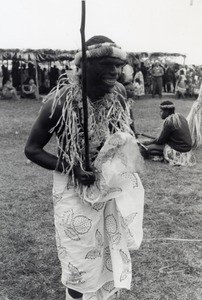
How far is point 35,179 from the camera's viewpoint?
6512 mm

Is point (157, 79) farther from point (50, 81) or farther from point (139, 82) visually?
point (50, 81)

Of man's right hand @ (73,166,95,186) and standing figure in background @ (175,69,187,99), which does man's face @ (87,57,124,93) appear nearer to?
man's right hand @ (73,166,95,186)

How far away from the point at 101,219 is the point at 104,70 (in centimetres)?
90

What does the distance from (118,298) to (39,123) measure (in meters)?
1.51

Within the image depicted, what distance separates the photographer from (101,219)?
271cm

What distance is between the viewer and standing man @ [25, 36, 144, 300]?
2.47m

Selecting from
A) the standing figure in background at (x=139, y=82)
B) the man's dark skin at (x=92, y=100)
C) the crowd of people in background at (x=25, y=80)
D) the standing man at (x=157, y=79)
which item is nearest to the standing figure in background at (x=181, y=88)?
the standing man at (x=157, y=79)

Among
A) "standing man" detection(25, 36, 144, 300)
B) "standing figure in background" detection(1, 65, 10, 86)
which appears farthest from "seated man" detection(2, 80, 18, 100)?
"standing man" detection(25, 36, 144, 300)

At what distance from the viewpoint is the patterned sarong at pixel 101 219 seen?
252 cm

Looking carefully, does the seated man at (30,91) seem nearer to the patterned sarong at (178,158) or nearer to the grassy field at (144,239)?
the grassy field at (144,239)

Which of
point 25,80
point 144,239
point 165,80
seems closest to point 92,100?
point 144,239

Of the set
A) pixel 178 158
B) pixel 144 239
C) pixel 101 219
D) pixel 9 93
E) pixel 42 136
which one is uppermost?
pixel 42 136

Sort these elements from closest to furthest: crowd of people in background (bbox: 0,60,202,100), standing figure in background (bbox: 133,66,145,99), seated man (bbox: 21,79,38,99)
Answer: seated man (bbox: 21,79,38,99) < crowd of people in background (bbox: 0,60,202,100) < standing figure in background (bbox: 133,66,145,99)

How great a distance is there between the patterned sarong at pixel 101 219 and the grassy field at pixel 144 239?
2.36 ft
